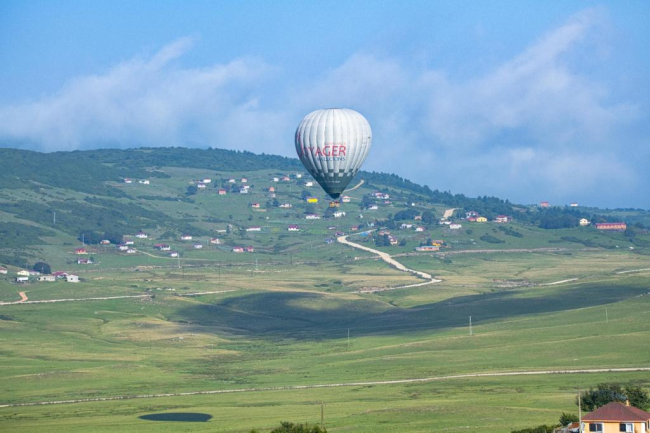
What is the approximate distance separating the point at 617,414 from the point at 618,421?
0.56m

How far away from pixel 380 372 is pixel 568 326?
38.7 meters

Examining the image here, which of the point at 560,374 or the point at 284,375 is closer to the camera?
the point at 560,374

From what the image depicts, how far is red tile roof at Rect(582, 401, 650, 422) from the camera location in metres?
70.7

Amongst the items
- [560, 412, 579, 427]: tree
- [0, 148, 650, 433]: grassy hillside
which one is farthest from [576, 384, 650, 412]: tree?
[560, 412, 579, 427]: tree

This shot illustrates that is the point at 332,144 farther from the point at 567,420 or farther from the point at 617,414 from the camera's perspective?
the point at 617,414

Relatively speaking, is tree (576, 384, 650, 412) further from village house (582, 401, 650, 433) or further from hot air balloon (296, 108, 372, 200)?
hot air balloon (296, 108, 372, 200)

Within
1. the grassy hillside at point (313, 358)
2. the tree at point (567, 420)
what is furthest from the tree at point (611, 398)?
the tree at point (567, 420)

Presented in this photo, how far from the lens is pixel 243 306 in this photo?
19650 cm

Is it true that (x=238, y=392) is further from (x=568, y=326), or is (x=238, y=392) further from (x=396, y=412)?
(x=568, y=326)

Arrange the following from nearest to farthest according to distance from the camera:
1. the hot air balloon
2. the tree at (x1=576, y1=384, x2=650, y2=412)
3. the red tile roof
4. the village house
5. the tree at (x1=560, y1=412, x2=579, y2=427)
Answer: the village house
the red tile roof
the tree at (x1=560, y1=412, x2=579, y2=427)
the tree at (x1=576, y1=384, x2=650, y2=412)
the hot air balloon

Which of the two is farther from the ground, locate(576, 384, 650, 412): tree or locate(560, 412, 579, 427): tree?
locate(576, 384, 650, 412): tree

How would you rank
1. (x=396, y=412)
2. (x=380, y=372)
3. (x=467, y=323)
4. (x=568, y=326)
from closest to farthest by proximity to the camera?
1. (x=396, y=412)
2. (x=380, y=372)
3. (x=568, y=326)
4. (x=467, y=323)

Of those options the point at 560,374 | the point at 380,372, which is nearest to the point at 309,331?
the point at 380,372

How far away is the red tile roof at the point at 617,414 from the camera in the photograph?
232 ft
